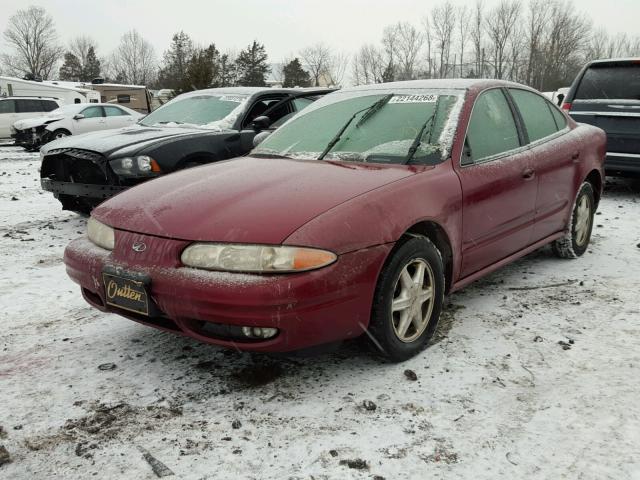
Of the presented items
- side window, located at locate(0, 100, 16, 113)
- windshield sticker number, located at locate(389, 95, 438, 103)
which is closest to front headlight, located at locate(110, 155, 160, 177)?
windshield sticker number, located at locate(389, 95, 438, 103)

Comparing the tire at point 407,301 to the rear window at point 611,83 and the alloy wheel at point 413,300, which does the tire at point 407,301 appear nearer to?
the alloy wheel at point 413,300

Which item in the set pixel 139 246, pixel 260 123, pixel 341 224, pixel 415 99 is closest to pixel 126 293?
pixel 139 246

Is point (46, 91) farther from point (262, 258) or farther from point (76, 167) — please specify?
point (262, 258)

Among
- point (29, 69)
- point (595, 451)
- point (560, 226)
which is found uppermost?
point (29, 69)

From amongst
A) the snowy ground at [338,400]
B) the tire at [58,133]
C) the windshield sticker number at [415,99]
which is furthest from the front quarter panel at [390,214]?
the tire at [58,133]

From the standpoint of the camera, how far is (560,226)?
4.43 meters

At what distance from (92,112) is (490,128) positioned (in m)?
15.9

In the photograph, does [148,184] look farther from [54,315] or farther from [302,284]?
[302,284]

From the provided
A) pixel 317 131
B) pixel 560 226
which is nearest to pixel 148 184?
pixel 317 131

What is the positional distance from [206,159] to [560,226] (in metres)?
3.35

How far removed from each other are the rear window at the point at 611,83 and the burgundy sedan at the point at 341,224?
3860mm

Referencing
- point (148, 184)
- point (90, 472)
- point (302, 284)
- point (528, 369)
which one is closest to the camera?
point (90, 472)

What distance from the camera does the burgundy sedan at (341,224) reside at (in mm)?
2434

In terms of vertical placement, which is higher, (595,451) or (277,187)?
(277,187)
